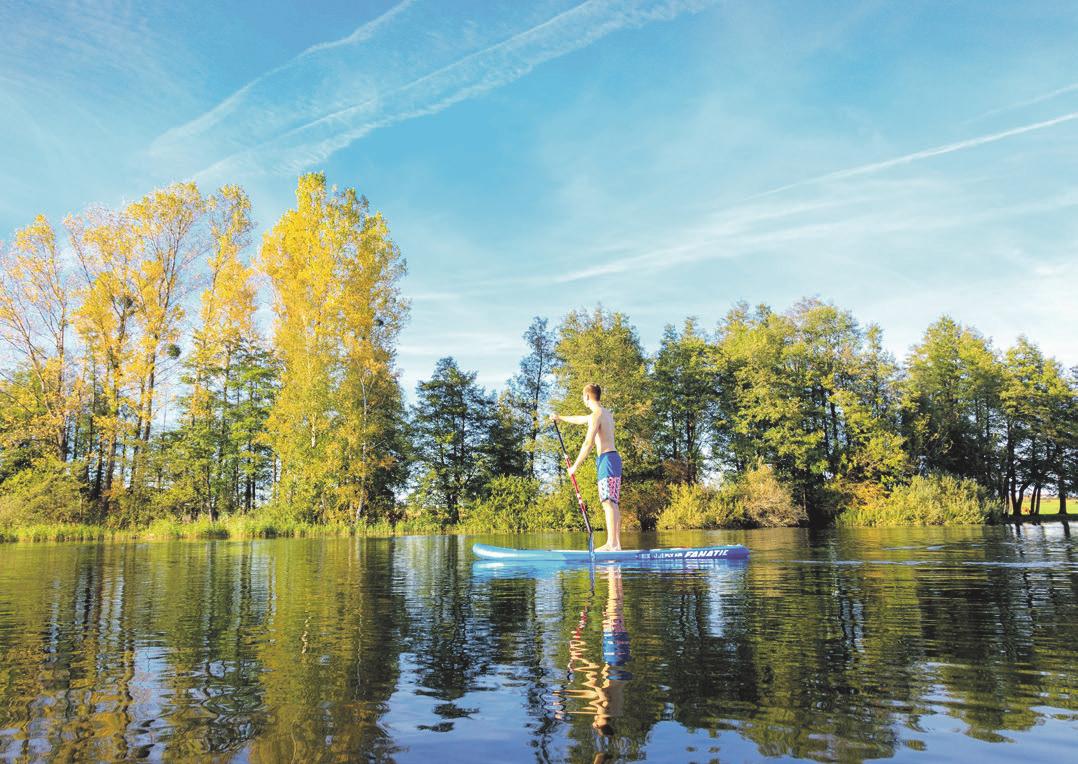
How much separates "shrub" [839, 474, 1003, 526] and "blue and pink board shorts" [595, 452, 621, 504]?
3079cm

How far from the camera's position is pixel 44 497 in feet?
96.1

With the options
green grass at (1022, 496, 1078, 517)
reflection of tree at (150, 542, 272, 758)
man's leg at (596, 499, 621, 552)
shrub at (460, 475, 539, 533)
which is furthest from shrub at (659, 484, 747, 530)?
green grass at (1022, 496, 1078, 517)

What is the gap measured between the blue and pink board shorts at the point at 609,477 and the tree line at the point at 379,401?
23598mm

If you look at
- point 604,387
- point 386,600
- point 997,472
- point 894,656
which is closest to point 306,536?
point 604,387

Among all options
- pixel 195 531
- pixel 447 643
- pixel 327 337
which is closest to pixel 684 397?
pixel 327 337

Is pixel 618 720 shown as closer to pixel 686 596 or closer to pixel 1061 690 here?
pixel 1061 690

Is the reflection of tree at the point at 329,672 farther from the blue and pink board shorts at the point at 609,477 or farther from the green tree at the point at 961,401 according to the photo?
the green tree at the point at 961,401

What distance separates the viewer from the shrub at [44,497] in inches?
1116

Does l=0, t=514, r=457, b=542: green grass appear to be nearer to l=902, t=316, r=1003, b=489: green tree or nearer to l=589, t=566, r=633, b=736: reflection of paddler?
l=589, t=566, r=633, b=736: reflection of paddler

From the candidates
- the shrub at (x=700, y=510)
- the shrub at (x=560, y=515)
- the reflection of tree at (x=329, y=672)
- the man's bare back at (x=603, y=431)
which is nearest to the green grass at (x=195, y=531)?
the shrub at (x=560, y=515)

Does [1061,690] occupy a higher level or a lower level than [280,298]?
lower

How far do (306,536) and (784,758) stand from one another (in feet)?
100

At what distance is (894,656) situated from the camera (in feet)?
14.5

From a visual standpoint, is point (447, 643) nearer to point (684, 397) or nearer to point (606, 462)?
point (606, 462)
